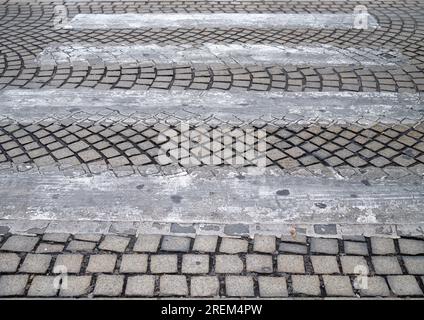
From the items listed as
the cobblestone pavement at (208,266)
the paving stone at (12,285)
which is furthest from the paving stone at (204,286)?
the paving stone at (12,285)

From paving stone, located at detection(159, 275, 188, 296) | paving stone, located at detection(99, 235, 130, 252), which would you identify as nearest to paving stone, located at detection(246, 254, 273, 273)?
paving stone, located at detection(159, 275, 188, 296)

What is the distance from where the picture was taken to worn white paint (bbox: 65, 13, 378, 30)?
729cm

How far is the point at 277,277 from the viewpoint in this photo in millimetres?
2848

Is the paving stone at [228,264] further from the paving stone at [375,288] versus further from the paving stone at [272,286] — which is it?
the paving stone at [375,288]

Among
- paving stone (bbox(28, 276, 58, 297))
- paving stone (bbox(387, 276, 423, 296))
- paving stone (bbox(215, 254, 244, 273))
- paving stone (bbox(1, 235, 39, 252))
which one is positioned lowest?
paving stone (bbox(387, 276, 423, 296))

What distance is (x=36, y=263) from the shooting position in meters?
2.94

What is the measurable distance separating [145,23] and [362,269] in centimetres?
608

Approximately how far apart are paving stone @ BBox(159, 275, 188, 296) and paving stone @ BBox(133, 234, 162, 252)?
293 millimetres

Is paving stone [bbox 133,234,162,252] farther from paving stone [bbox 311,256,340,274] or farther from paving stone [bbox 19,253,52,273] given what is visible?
paving stone [bbox 311,256,340,274]

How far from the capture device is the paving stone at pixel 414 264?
288 centimetres

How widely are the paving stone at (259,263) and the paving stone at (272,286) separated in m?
0.08

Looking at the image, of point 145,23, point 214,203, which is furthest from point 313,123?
point 145,23

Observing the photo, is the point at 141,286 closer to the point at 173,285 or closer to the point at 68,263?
the point at 173,285
